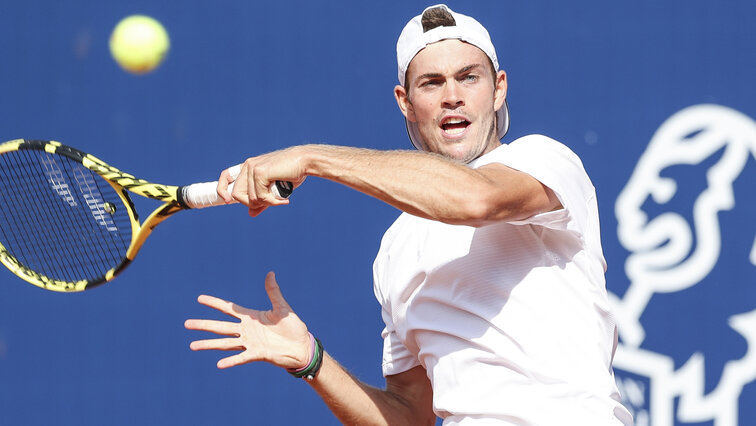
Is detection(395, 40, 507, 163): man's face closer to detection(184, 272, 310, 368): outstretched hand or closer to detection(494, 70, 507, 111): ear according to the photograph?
detection(494, 70, 507, 111): ear

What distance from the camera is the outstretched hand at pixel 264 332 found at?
2180 mm

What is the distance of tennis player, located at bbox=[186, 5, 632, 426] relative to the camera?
6.03ft

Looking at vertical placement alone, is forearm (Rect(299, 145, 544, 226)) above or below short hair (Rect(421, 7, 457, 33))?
below

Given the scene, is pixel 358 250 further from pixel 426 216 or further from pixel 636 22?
pixel 426 216

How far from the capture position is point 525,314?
2043 millimetres

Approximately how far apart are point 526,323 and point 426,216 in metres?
0.40

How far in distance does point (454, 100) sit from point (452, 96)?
11 mm

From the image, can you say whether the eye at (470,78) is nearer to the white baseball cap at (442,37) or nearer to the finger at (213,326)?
the white baseball cap at (442,37)

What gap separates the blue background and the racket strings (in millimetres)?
679

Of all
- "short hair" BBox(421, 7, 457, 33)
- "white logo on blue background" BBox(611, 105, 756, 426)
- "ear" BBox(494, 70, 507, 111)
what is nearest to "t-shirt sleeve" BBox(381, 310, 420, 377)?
"ear" BBox(494, 70, 507, 111)

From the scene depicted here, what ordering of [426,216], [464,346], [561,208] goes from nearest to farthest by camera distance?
[426,216] < [561,208] < [464,346]

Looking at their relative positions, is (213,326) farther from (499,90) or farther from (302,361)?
(499,90)

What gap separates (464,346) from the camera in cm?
209

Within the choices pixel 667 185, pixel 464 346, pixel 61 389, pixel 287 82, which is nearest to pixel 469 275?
pixel 464 346
